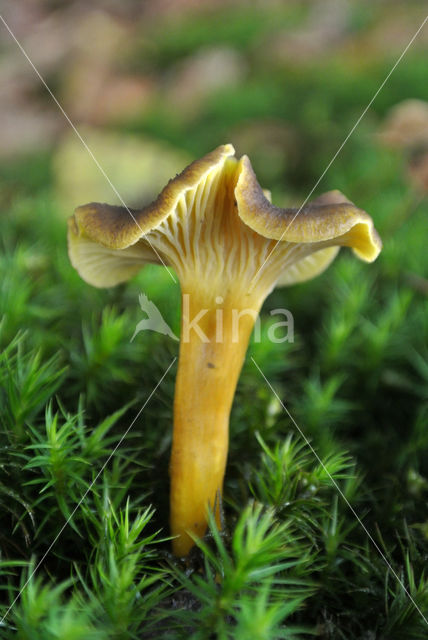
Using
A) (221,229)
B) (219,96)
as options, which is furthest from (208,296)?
(219,96)

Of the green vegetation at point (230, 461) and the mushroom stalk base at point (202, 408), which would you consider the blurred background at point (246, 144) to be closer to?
the green vegetation at point (230, 461)

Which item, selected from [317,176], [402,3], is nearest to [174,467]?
[317,176]

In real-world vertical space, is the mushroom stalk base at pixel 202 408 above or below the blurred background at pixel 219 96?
below

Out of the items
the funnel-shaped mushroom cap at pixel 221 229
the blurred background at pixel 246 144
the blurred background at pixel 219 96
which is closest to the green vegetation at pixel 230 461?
the blurred background at pixel 246 144

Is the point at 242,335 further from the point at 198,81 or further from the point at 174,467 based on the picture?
the point at 198,81

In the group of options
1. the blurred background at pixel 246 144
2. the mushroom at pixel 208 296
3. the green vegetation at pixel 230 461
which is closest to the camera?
the green vegetation at pixel 230 461

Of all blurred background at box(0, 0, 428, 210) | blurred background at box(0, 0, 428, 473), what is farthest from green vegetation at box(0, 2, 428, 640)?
blurred background at box(0, 0, 428, 210)
